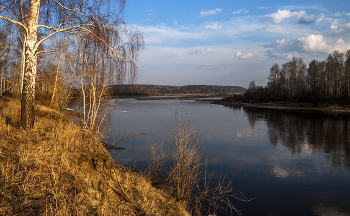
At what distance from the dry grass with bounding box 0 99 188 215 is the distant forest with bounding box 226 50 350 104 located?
144 feet

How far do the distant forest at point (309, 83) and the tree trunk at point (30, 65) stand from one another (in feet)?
148

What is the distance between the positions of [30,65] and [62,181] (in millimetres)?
2820

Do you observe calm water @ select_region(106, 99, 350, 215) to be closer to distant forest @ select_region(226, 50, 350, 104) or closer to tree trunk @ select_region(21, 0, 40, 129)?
tree trunk @ select_region(21, 0, 40, 129)

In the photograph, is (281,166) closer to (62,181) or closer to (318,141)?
(318,141)

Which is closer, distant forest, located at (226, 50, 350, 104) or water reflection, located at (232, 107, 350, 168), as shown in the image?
water reflection, located at (232, 107, 350, 168)

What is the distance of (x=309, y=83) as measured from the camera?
53.4 m

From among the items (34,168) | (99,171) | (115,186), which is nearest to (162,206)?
(115,186)

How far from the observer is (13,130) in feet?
18.2

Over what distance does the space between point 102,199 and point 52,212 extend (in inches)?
48.2

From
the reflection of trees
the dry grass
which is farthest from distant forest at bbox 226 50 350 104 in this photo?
the dry grass

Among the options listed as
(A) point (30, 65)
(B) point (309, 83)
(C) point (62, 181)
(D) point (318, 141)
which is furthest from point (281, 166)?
(B) point (309, 83)

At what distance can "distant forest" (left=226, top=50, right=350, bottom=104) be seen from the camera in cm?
4350

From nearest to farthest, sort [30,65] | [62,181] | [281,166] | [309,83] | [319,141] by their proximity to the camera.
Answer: [62,181] < [30,65] < [281,166] < [319,141] < [309,83]

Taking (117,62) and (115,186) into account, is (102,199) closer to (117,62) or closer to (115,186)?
(115,186)
